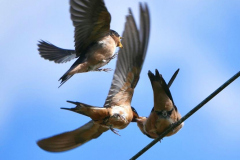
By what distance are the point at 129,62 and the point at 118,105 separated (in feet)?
1.32

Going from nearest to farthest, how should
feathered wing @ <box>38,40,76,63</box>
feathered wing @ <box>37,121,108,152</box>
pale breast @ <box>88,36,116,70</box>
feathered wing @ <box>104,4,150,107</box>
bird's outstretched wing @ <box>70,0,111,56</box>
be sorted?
feathered wing @ <box>104,4,150,107</box> < feathered wing @ <box>37,121,108,152</box> < bird's outstretched wing @ <box>70,0,111,56</box> < pale breast @ <box>88,36,116,70</box> < feathered wing @ <box>38,40,76,63</box>

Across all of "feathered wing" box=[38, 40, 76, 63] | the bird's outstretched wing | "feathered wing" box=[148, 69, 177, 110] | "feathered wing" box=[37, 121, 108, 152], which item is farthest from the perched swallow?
"feathered wing" box=[38, 40, 76, 63]

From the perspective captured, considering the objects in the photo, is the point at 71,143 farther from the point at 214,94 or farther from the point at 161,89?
the point at 214,94

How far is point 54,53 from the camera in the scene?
279 inches

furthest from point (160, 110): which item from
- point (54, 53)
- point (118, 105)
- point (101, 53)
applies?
point (54, 53)

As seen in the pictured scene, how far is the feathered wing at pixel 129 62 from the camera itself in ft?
12.7

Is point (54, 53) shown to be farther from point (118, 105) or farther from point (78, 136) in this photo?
point (118, 105)

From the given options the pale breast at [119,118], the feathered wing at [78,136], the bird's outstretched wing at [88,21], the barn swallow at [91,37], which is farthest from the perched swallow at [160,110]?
the bird's outstretched wing at [88,21]

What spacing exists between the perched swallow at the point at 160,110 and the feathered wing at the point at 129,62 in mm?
245

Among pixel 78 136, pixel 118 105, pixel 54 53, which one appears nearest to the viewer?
pixel 118 105

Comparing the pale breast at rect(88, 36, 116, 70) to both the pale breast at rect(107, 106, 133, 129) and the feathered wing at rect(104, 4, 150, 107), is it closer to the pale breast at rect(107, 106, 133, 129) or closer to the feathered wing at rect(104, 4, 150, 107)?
the feathered wing at rect(104, 4, 150, 107)

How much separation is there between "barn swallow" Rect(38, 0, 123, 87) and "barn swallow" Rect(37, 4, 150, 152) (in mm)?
881

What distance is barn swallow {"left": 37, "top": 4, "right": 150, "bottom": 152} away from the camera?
4143 millimetres

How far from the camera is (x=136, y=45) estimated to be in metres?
4.18
